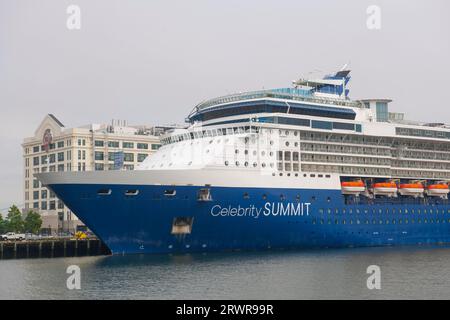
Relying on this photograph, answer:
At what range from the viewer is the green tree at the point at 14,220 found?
87.1 metres

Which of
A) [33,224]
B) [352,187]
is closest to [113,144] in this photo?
[33,224]

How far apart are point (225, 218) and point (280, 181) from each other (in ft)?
16.1

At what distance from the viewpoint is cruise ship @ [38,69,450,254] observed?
4519 centimetres

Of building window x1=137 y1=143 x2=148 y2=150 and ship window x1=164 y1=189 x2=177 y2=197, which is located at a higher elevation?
building window x1=137 y1=143 x2=148 y2=150

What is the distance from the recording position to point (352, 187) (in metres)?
53.2

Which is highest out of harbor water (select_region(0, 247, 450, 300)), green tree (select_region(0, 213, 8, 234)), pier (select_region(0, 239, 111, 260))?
green tree (select_region(0, 213, 8, 234))

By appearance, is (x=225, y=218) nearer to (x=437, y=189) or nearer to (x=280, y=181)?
(x=280, y=181)

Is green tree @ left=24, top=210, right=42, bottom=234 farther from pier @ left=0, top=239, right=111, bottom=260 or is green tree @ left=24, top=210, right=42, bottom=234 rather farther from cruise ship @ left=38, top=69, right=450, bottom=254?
cruise ship @ left=38, top=69, right=450, bottom=254

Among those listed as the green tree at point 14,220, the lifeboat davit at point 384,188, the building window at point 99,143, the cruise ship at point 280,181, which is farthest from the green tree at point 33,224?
the lifeboat davit at point 384,188

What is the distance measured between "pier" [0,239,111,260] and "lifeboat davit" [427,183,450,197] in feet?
86.3

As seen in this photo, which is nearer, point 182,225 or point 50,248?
point 182,225

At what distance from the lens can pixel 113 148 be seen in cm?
9250

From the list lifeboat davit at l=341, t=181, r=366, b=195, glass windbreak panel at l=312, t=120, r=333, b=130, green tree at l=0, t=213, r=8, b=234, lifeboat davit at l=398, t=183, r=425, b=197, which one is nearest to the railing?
glass windbreak panel at l=312, t=120, r=333, b=130
